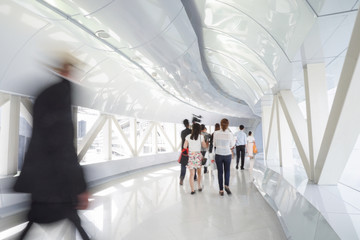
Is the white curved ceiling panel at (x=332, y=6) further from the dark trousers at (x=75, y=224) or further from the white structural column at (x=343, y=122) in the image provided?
the dark trousers at (x=75, y=224)

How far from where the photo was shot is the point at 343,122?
3.97m

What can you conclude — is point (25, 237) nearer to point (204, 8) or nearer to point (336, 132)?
point (336, 132)

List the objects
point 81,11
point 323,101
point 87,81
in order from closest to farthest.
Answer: point 81,11, point 323,101, point 87,81

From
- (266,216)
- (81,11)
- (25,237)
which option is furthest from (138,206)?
(81,11)

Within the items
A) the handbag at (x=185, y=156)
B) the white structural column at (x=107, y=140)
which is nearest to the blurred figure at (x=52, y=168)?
the handbag at (x=185, y=156)

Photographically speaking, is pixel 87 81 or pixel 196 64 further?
pixel 87 81

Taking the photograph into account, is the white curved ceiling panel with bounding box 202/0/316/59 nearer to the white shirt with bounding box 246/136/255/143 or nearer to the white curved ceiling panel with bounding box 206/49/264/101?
the white curved ceiling panel with bounding box 206/49/264/101

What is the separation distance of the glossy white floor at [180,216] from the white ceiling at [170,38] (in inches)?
88.9

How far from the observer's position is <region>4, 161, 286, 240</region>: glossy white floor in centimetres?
356

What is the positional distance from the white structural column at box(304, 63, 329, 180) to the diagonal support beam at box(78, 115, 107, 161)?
26.0 ft

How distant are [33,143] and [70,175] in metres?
0.39

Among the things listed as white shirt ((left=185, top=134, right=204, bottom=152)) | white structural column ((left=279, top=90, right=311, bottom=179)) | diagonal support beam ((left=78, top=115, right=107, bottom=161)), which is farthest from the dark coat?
diagonal support beam ((left=78, top=115, right=107, bottom=161))

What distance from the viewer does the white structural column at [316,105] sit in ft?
18.0

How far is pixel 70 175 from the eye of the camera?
1.93 metres
